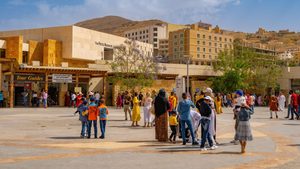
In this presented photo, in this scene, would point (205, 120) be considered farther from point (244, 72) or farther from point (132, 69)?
point (244, 72)

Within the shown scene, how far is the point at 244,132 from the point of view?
425 inches

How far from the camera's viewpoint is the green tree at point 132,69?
43.1 meters

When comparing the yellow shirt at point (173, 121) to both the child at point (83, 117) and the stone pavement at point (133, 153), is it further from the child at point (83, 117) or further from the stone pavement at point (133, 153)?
the child at point (83, 117)

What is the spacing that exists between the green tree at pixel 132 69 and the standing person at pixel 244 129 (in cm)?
3184

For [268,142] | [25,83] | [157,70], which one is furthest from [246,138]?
[157,70]

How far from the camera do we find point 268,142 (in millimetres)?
13133

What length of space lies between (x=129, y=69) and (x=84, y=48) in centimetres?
1288

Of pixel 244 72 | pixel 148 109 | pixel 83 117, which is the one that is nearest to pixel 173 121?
pixel 83 117

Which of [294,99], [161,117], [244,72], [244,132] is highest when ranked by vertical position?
[244,72]

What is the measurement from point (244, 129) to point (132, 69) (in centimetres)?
3526

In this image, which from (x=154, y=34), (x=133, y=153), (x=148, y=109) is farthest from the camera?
(x=154, y=34)

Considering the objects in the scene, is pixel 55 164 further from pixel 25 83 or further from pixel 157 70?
pixel 157 70

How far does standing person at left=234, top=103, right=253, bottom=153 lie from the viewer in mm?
10742

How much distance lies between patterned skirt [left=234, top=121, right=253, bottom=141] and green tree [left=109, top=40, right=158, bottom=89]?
32.0 meters
